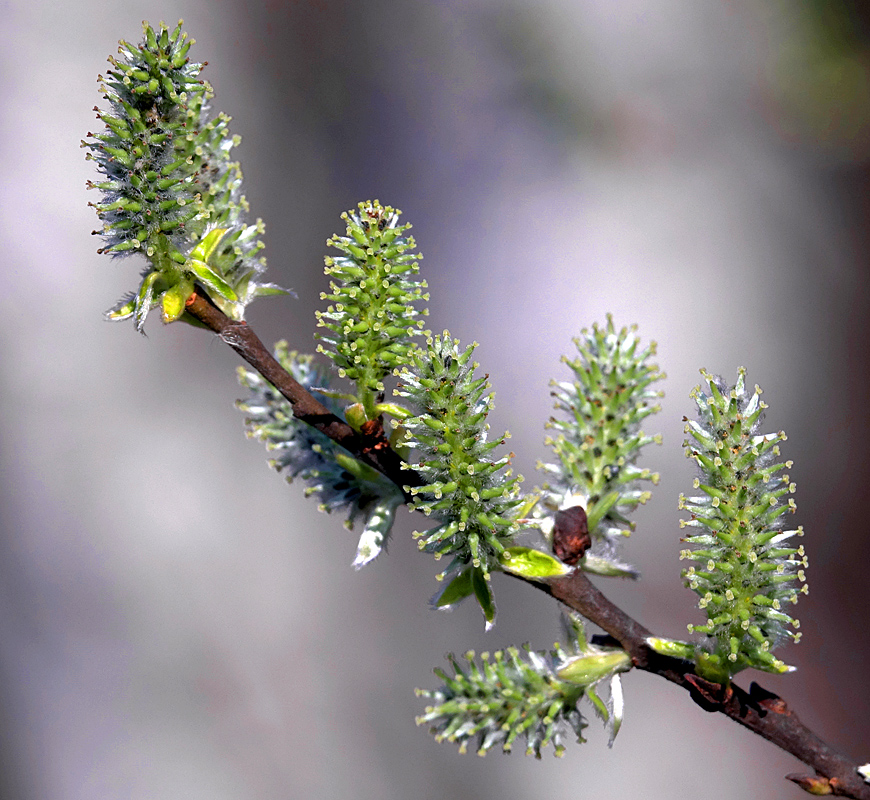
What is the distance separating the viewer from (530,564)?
337 mm

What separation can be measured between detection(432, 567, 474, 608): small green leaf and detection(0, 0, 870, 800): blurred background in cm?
83

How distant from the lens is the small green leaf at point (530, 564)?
335mm

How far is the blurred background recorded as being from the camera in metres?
1.12

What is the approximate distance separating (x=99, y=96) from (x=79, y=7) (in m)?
0.14

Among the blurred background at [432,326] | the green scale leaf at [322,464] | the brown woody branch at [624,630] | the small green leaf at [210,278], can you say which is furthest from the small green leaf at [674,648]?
the blurred background at [432,326]

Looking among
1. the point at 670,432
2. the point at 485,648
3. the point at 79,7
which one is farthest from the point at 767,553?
the point at 79,7

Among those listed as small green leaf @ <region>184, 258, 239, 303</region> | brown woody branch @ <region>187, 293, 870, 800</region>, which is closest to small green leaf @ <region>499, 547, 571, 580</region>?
brown woody branch @ <region>187, 293, 870, 800</region>

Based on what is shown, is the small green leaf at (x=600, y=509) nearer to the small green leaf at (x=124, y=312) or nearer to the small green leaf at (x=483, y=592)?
the small green leaf at (x=483, y=592)

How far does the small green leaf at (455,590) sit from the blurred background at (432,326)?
83 centimetres

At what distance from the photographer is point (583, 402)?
37 centimetres

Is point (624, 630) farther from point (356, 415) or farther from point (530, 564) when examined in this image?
point (356, 415)

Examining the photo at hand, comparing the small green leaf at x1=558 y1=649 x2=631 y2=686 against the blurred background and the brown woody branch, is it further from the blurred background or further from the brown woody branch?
the blurred background

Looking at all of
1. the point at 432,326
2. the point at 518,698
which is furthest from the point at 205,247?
the point at 432,326

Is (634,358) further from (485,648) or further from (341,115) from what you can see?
(341,115)
